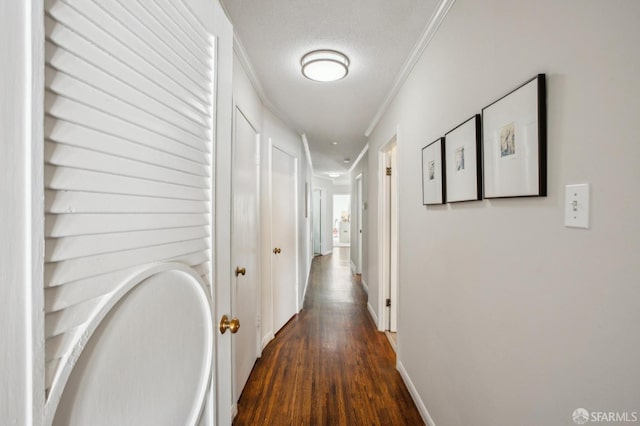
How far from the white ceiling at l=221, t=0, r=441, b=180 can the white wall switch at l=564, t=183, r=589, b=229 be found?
1.22 meters

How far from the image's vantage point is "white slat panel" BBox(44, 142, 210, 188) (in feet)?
1.34

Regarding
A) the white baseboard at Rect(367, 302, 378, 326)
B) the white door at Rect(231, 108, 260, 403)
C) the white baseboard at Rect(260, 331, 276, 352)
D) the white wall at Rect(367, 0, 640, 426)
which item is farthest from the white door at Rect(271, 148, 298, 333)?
the white wall at Rect(367, 0, 640, 426)

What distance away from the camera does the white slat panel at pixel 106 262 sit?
0.41m

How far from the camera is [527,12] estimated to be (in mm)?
910

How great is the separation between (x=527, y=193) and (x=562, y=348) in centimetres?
45

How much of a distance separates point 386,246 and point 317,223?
5.08 metres

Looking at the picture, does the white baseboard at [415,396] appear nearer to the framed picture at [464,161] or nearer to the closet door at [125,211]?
the framed picture at [464,161]

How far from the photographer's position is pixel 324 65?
197cm

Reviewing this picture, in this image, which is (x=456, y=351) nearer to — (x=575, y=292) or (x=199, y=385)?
(x=575, y=292)

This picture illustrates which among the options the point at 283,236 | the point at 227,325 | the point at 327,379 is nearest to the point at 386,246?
the point at 283,236

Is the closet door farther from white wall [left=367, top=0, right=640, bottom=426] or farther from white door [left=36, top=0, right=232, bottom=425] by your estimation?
white wall [left=367, top=0, right=640, bottom=426]

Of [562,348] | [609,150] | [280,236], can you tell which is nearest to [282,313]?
[280,236]

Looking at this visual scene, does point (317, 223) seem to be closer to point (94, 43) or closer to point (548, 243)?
point (548, 243)

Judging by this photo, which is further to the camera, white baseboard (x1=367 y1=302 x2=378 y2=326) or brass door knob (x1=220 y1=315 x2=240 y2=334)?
white baseboard (x1=367 y1=302 x2=378 y2=326)
